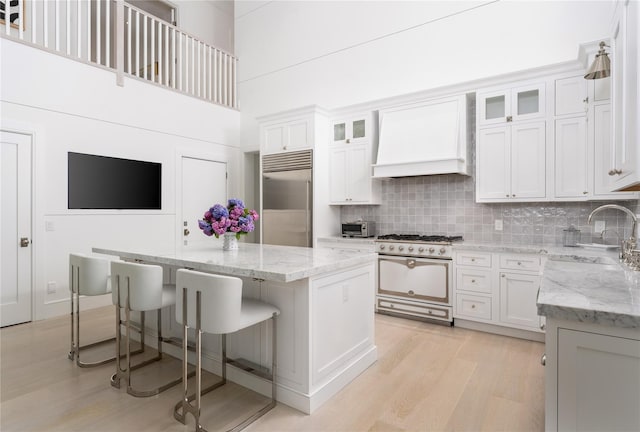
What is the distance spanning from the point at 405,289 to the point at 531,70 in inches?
104

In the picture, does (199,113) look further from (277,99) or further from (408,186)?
(408,186)

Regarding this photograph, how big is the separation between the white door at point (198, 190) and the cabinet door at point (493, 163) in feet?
12.9

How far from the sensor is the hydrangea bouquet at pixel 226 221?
294 cm

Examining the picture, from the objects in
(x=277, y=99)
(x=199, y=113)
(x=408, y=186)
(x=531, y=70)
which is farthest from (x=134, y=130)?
(x=531, y=70)

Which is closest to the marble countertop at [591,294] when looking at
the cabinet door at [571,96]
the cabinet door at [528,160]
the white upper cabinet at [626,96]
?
the white upper cabinet at [626,96]

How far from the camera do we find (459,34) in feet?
14.2

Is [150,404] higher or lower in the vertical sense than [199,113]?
lower

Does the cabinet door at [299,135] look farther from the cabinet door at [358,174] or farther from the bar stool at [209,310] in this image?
the bar stool at [209,310]

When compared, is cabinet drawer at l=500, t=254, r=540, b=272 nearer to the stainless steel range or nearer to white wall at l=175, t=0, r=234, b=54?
the stainless steel range

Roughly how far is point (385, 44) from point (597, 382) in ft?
15.8

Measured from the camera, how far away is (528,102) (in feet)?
11.9

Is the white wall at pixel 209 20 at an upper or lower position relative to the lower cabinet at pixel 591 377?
upper

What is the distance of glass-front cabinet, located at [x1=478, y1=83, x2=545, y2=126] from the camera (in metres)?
3.54

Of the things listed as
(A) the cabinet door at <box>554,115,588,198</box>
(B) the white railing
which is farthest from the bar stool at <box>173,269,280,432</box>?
(B) the white railing
